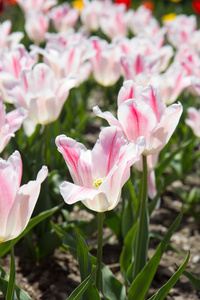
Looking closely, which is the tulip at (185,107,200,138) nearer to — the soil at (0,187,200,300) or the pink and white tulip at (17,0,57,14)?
the soil at (0,187,200,300)

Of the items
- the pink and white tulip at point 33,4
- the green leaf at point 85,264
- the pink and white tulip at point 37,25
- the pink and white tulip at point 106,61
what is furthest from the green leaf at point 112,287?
the pink and white tulip at point 33,4

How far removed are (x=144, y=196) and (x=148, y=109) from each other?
27cm

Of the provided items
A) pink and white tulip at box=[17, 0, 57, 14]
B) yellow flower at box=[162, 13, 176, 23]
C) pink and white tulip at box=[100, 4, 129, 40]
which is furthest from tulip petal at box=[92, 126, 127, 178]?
yellow flower at box=[162, 13, 176, 23]

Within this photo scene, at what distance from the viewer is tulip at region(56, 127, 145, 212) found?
4.04 ft

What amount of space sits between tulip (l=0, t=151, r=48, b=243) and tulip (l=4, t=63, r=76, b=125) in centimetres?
74

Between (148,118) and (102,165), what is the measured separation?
0.20 meters

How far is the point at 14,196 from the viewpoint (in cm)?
116

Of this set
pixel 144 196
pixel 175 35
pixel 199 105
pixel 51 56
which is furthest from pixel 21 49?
pixel 199 105

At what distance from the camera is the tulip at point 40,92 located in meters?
1.89

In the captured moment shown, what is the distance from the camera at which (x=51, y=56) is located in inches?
89.1

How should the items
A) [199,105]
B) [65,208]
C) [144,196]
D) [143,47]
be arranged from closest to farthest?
[144,196] → [65,208] → [143,47] → [199,105]

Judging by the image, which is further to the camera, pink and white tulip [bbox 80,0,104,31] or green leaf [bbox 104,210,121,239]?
pink and white tulip [bbox 80,0,104,31]

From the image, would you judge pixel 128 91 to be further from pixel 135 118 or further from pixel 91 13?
pixel 91 13

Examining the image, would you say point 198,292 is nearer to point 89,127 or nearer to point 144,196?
point 144,196
